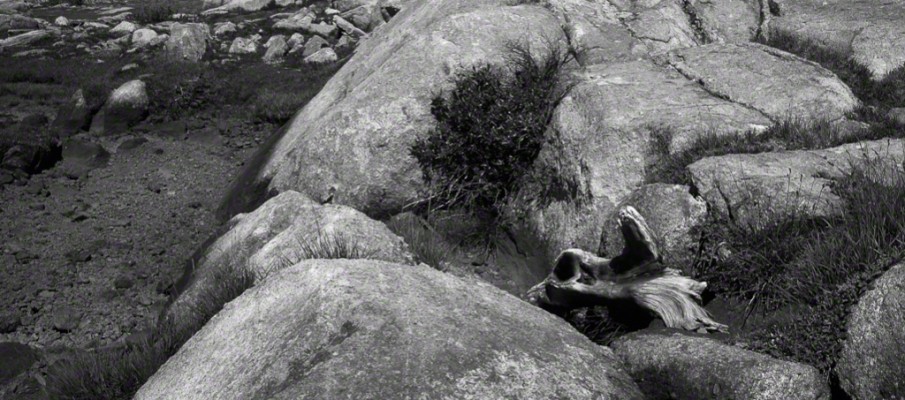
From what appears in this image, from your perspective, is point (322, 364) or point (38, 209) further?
point (38, 209)

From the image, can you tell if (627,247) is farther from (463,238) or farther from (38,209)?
(38,209)

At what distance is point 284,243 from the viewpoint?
9805 mm

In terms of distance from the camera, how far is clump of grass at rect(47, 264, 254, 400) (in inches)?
320

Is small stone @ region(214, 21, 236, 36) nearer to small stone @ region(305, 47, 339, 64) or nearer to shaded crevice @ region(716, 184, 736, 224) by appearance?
small stone @ region(305, 47, 339, 64)

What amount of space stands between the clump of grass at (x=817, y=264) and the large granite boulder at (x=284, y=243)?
3555 mm

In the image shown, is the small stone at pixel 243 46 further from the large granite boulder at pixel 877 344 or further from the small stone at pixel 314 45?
the large granite boulder at pixel 877 344

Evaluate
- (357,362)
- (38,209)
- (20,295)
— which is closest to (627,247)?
(357,362)

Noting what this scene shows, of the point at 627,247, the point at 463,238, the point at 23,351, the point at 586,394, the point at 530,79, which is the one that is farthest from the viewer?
the point at 530,79

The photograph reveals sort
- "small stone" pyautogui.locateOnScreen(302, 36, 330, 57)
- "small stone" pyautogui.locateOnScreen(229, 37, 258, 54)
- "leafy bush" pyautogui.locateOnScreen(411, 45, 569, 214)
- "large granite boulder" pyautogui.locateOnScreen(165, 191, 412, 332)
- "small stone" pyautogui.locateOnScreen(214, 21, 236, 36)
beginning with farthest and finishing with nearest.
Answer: "small stone" pyautogui.locateOnScreen(214, 21, 236, 36), "small stone" pyautogui.locateOnScreen(229, 37, 258, 54), "small stone" pyautogui.locateOnScreen(302, 36, 330, 57), "leafy bush" pyautogui.locateOnScreen(411, 45, 569, 214), "large granite boulder" pyautogui.locateOnScreen(165, 191, 412, 332)

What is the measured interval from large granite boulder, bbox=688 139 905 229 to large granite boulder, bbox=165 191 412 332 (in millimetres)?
3449

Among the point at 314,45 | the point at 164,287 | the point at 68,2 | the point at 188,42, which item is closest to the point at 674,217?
the point at 164,287

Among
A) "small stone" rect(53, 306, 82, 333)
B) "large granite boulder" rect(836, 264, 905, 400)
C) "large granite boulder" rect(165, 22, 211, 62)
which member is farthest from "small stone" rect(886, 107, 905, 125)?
"large granite boulder" rect(165, 22, 211, 62)

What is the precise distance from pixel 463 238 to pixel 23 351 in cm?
619

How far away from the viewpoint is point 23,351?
11.2m
